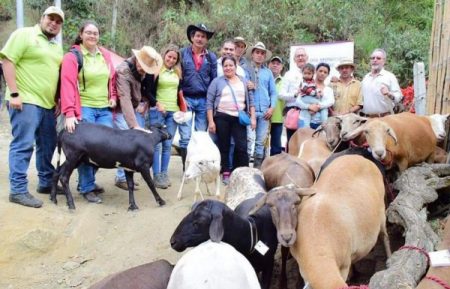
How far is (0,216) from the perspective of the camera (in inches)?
228

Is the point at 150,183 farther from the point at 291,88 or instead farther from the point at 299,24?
the point at 299,24

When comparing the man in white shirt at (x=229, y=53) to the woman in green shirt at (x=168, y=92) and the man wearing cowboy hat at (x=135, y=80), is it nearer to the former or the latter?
the woman in green shirt at (x=168, y=92)

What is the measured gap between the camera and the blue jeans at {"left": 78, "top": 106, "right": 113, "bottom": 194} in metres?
6.35

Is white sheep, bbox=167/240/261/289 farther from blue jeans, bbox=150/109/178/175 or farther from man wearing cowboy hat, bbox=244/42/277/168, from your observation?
man wearing cowboy hat, bbox=244/42/277/168

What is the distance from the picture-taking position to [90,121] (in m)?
6.38

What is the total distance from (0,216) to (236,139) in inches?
130

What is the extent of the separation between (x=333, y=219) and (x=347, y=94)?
13.8 ft

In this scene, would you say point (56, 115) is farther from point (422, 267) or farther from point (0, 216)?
point (422, 267)

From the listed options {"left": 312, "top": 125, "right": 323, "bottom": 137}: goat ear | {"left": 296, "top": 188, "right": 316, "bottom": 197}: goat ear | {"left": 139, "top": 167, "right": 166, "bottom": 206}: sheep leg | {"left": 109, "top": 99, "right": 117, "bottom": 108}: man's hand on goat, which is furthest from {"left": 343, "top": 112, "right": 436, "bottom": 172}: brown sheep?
{"left": 109, "top": 99, "right": 117, "bottom": 108}: man's hand on goat

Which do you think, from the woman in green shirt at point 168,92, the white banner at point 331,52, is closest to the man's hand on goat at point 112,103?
the woman in green shirt at point 168,92

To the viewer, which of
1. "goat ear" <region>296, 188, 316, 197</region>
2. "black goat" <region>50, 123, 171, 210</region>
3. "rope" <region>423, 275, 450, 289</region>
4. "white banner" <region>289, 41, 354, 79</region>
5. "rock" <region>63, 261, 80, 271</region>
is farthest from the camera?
"white banner" <region>289, 41, 354, 79</region>

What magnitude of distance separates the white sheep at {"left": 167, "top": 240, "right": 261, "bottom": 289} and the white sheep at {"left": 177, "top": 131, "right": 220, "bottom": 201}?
289 cm

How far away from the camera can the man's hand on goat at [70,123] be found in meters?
6.01

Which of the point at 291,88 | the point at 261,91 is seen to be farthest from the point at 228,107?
the point at 291,88
